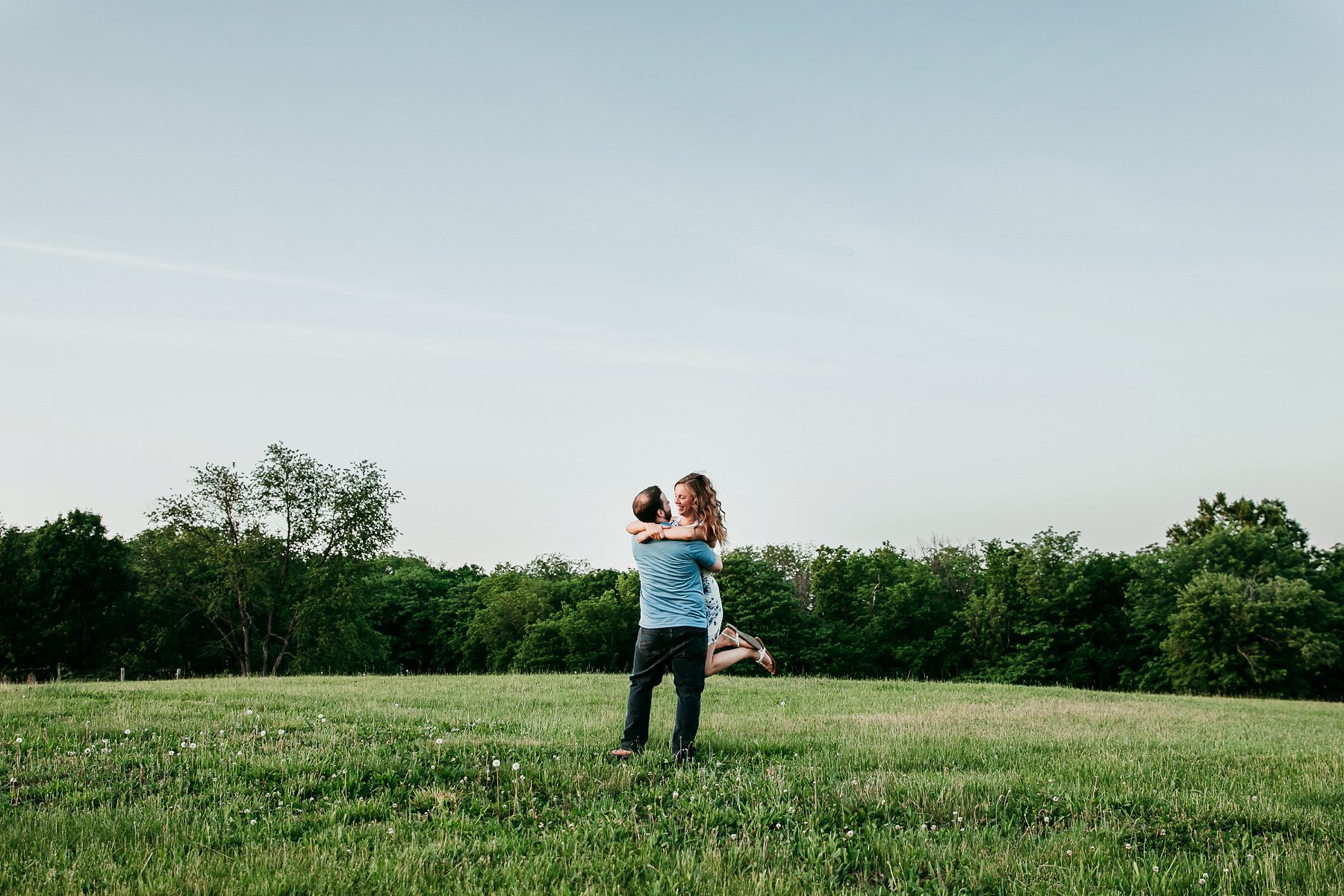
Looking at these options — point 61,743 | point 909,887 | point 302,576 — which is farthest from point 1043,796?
point 302,576

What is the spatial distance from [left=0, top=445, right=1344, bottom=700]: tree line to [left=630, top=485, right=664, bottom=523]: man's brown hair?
45848 mm

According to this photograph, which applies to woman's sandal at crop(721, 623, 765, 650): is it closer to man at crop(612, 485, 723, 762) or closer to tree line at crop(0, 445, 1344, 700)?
man at crop(612, 485, 723, 762)

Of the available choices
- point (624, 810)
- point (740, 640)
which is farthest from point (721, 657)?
A: point (624, 810)

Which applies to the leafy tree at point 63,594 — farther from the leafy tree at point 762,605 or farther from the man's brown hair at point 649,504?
the man's brown hair at point 649,504


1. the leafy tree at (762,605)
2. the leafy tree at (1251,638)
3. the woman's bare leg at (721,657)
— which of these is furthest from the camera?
the leafy tree at (762,605)

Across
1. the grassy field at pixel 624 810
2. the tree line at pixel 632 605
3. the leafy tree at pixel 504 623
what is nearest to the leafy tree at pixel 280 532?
the tree line at pixel 632 605

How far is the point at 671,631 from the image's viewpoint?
7.47 meters

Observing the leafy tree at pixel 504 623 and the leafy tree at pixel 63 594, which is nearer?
the leafy tree at pixel 63 594

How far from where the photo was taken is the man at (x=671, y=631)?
7.44 m

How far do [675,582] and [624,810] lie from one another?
7.86 feet

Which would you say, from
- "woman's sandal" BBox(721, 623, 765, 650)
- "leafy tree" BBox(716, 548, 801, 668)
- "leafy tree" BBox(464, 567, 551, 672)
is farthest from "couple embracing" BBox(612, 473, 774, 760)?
"leafy tree" BBox(464, 567, 551, 672)

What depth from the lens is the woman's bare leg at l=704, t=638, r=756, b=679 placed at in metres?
7.80

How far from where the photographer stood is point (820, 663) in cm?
6562

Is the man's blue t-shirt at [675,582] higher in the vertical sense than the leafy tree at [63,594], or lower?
higher
